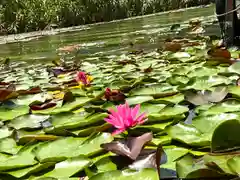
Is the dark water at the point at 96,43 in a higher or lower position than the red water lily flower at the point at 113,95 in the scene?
lower

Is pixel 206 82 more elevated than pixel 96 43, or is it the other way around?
pixel 206 82

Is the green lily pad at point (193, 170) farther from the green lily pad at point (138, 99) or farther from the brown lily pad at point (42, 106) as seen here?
the brown lily pad at point (42, 106)

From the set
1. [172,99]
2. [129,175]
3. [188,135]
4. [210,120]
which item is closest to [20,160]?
[129,175]

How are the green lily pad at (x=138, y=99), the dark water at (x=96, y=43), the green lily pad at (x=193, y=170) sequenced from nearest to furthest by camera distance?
the green lily pad at (x=193, y=170)
the green lily pad at (x=138, y=99)
the dark water at (x=96, y=43)

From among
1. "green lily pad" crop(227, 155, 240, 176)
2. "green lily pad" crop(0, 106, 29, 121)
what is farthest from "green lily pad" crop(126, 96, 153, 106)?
"green lily pad" crop(227, 155, 240, 176)

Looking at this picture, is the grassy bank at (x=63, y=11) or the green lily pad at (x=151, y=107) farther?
the grassy bank at (x=63, y=11)

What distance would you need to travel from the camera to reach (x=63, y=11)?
43.0 ft

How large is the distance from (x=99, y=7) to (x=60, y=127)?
41.3 ft

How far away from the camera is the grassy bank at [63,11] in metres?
13.0

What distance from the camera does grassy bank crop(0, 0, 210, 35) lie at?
1305cm

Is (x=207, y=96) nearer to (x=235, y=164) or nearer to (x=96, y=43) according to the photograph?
(x=235, y=164)

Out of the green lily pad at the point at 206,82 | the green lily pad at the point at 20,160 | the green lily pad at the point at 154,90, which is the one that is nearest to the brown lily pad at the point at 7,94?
the green lily pad at the point at 154,90

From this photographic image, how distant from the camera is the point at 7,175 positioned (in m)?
1.18

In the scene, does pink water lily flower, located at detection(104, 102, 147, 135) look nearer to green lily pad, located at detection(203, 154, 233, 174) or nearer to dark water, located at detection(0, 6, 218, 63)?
green lily pad, located at detection(203, 154, 233, 174)
